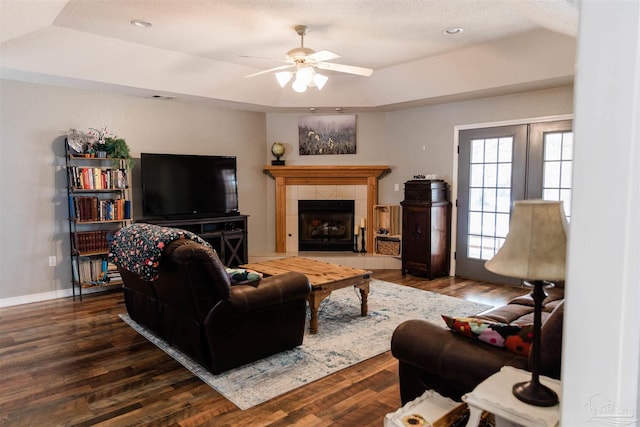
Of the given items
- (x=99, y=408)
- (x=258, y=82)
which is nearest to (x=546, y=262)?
(x=99, y=408)

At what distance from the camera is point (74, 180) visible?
468cm

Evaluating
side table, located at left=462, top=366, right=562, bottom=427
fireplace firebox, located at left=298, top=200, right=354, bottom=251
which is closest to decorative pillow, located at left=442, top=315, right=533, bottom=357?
side table, located at left=462, top=366, right=562, bottom=427

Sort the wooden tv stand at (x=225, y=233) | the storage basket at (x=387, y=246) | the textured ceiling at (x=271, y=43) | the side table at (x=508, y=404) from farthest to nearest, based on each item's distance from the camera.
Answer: the storage basket at (x=387, y=246), the wooden tv stand at (x=225, y=233), the textured ceiling at (x=271, y=43), the side table at (x=508, y=404)

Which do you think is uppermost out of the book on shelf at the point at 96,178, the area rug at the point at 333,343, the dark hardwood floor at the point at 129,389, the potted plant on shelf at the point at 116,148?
the potted plant on shelf at the point at 116,148

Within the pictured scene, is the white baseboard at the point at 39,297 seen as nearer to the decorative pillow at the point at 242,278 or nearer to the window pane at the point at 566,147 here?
the decorative pillow at the point at 242,278

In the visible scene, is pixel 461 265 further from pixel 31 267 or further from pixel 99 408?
pixel 31 267

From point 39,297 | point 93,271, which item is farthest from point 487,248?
point 39,297

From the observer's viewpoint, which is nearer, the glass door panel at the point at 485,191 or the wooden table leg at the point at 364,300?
the wooden table leg at the point at 364,300

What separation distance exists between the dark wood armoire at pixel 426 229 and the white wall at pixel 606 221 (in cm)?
460

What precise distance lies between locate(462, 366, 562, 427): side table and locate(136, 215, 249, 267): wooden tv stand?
15.2 feet

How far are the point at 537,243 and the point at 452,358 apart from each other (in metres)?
0.70

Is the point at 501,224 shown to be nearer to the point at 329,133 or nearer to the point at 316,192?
the point at 316,192

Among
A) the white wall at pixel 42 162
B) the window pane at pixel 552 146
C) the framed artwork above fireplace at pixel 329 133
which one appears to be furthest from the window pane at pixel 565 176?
the white wall at pixel 42 162

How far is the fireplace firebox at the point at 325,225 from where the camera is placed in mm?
6855
